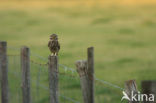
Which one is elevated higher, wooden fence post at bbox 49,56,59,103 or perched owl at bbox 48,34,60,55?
perched owl at bbox 48,34,60,55

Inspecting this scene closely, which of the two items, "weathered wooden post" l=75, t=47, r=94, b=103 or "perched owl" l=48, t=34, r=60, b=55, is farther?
"perched owl" l=48, t=34, r=60, b=55

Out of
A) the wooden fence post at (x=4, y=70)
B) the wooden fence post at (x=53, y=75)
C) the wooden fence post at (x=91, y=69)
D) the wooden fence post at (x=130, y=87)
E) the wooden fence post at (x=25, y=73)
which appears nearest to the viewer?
the wooden fence post at (x=130, y=87)

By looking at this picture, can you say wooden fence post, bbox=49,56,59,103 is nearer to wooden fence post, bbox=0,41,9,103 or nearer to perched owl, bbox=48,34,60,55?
perched owl, bbox=48,34,60,55

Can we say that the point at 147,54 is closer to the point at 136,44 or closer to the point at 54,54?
the point at 136,44

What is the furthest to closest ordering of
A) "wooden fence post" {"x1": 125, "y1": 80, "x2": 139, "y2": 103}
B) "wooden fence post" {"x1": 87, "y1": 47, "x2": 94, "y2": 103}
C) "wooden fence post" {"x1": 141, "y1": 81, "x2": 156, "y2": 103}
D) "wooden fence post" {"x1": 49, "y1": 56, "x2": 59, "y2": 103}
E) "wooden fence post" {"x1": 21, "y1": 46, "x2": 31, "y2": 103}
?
"wooden fence post" {"x1": 21, "y1": 46, "x2": 31, "y2": 103} < "wooden fence post" {"x1": 49, "y1": 56, "x2": 59, "y2": 103} < "wooden fence post" {"x1": 87, "y1": 47, "x2": 94, "y2": 103} < "wooden fence post" {"x1": 125, "y1": 80, "x2": 139, "y2": 103} < "wooden fence post" {"x1": 141, "y1": 81, "x2": 156, "y2": 103}

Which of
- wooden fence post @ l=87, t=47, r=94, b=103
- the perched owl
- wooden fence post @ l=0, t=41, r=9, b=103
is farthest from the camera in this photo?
wooden fence post @ l=0, t=41, r=9, b=103

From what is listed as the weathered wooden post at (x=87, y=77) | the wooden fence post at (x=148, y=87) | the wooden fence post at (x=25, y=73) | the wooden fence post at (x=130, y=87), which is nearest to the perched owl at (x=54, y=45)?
the weathered wooden post at (x=87, y=77)

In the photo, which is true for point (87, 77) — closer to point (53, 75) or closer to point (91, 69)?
point (91, 69)

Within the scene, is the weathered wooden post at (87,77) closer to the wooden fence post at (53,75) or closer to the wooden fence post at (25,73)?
the wooden fence post at (53,75)

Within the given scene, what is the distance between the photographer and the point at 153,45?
75.7ft

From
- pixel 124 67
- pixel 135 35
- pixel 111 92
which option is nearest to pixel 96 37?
pixel 135 35

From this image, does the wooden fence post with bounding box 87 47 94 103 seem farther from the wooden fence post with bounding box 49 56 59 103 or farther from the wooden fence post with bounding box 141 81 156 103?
the wooden fence post with bounding box 141 81 156 103

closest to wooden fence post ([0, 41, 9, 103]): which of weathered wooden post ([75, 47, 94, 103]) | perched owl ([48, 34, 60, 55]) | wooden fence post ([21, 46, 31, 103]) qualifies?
wooden fence post ([21, 46, 31, 103])

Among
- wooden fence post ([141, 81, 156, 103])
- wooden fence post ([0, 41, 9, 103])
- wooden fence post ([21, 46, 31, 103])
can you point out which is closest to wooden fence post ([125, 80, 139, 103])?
wooden fence post ([141, 81, 156, 103])
